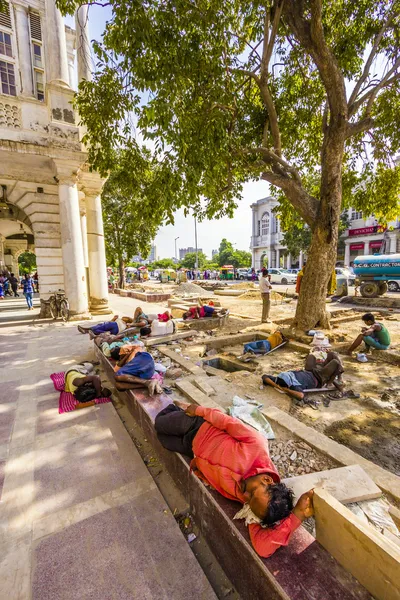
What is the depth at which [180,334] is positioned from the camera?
742cm

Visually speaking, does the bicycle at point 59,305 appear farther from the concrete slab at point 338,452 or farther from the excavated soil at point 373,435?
the excavated soil at point 373,435

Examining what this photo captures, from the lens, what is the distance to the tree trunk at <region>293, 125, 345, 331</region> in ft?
22.2

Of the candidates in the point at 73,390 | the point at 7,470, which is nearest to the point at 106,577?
the point at 7,470

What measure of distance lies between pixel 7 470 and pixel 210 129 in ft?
19.8

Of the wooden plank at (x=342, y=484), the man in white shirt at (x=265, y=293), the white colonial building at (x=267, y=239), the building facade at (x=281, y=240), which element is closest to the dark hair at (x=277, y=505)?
the wooden plank at (x=342, y=484)

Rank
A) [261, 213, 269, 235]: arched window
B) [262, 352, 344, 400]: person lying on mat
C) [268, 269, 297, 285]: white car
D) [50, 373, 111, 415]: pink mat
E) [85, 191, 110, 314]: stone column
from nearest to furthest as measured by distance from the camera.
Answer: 1. [50, 373, 111, 415]: pink mat
2. [262, 352, 344, 400]: person lying on mat
3. [85, 191, 110, 314]: stone column
4. [268, 269, 297, 285]: white car
5. [261, 213, 269, 235]: arched window

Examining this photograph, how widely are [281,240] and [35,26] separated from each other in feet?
121

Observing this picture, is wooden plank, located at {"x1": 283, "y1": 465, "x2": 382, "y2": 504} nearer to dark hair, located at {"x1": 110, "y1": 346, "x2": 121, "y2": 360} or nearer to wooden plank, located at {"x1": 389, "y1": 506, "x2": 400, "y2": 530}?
wooden plank, located at {"x1": 389, "y1": 506, "x2": 400, "y2": 530}

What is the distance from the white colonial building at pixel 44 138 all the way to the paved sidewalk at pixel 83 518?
7408mm

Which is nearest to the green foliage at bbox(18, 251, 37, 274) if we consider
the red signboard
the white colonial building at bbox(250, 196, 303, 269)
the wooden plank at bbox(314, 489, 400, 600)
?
the white colonial building at bbox(250, 196, 303, 269)

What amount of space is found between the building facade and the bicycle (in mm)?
29653

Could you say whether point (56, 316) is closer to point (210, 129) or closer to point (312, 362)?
point (210, 129)

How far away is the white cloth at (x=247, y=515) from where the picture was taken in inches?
66.7

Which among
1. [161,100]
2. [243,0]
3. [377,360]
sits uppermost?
[243,0]
